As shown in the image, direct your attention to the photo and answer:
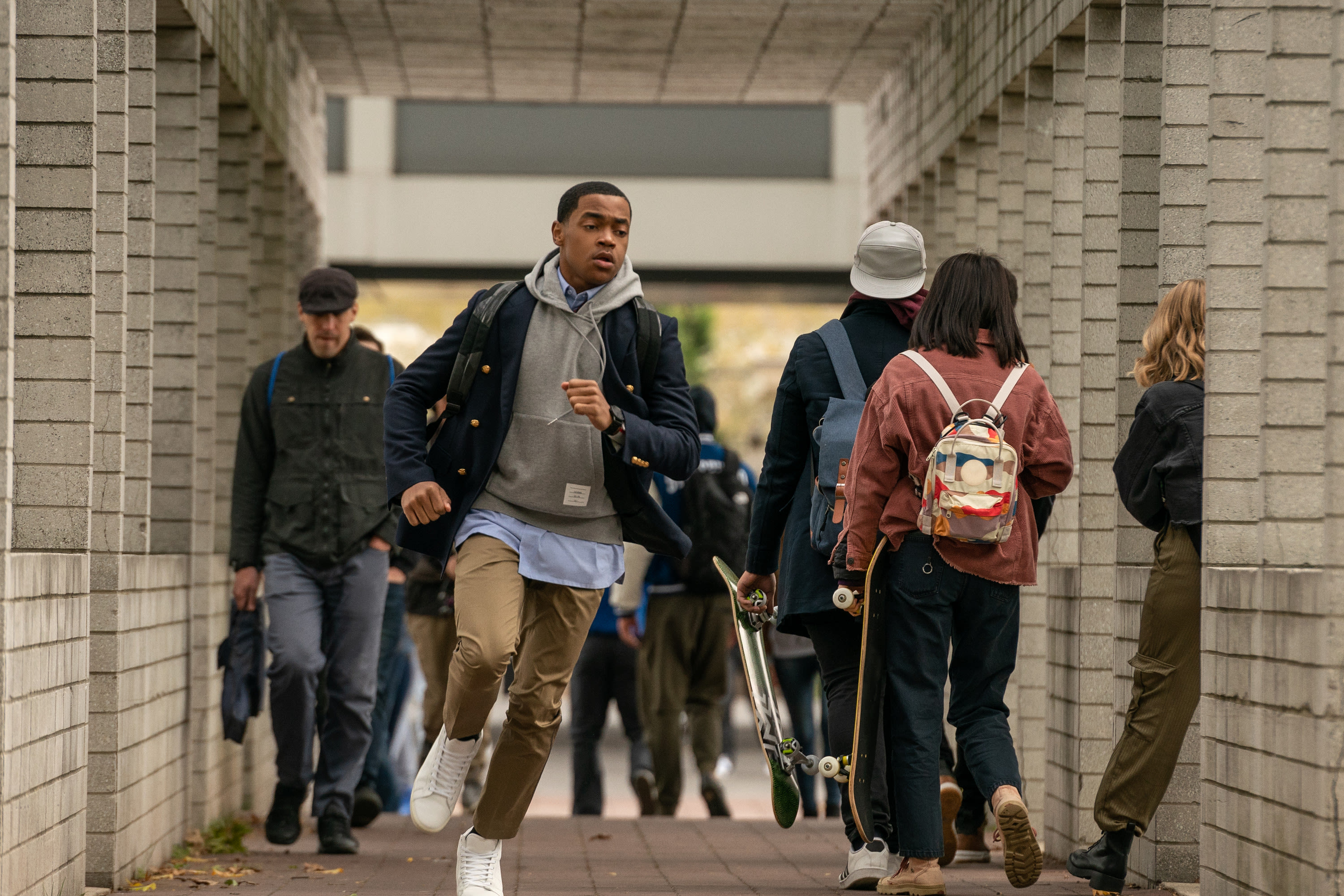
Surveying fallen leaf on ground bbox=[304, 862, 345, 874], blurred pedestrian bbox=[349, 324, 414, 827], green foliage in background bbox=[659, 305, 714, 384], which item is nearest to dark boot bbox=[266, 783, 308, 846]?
fallen leaf on ground bbox=[304, 862, 345, 874]

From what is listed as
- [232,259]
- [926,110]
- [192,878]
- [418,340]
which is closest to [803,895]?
[192,878]

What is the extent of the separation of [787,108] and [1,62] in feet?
37.1

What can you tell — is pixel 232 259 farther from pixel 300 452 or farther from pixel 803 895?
pixel 803 895

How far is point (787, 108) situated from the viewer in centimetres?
1606

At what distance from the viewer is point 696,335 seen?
38.6 metres

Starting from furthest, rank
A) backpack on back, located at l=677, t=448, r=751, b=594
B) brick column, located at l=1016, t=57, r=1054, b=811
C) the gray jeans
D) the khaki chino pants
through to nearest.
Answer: backpack on back, located at l=677, t=448, r=751, b=594 < brick column, located at l=1016, t=57, r=1054, b=811 < the gray jeans < the khaki chino pants

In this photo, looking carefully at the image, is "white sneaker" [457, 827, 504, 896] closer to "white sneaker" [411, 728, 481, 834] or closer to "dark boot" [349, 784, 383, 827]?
"white sneaker" [411, 728, 481, 834]

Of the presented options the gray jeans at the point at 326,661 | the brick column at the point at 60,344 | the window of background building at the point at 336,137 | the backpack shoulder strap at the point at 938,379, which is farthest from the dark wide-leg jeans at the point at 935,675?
the window of background building at the point at 336,137

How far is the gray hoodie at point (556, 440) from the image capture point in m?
5.83

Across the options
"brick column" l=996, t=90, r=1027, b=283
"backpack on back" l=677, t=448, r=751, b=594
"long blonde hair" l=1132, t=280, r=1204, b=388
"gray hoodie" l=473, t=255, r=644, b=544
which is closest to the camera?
"gray hoodie" l=473, t=255, r=644, b=544

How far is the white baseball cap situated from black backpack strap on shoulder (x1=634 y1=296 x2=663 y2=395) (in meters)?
0.76

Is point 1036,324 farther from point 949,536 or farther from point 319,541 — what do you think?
point 949,536

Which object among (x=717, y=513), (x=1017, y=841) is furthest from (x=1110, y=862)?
(x=717, y=513)

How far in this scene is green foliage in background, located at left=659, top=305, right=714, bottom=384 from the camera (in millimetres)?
38344
